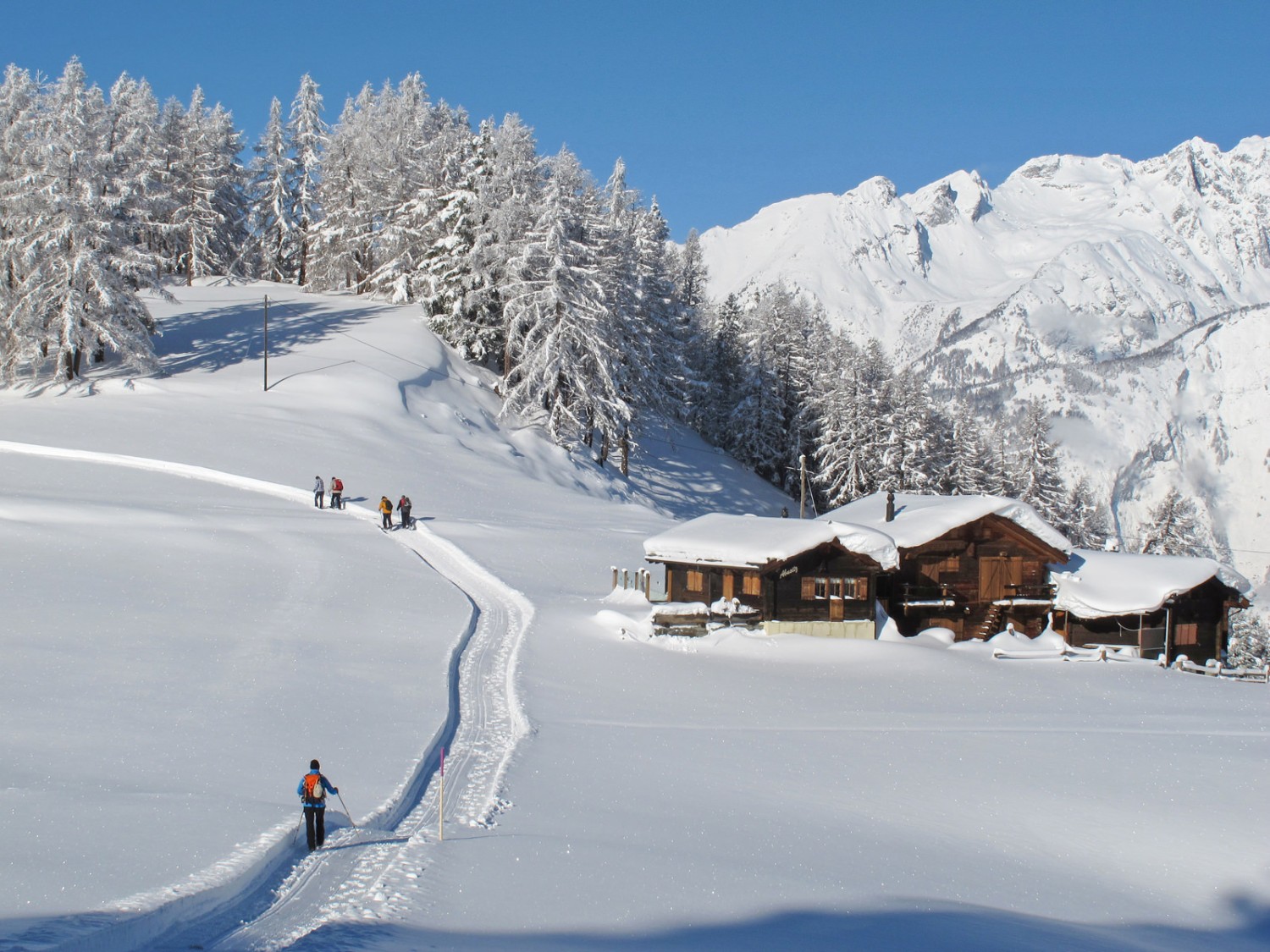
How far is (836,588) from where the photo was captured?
31.7m

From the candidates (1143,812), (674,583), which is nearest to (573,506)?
(674,583)

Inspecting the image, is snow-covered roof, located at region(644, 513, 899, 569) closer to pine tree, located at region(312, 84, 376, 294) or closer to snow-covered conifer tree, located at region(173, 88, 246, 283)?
pine tree, located at region(312, 84, 376, 294)

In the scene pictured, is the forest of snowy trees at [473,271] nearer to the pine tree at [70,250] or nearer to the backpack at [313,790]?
the pine tree at [70,250]

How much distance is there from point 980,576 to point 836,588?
26.7 ft

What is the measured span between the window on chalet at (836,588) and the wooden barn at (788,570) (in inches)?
1.1

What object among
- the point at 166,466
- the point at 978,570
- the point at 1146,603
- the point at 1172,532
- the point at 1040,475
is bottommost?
the point at 1146,603

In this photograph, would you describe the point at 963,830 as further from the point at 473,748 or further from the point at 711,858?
the point at 473,748

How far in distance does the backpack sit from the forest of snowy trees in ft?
137

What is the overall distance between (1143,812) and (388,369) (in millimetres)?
45967

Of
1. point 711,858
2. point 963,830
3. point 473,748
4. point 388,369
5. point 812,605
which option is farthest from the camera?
point 388,369

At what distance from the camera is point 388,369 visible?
5494 centimetres

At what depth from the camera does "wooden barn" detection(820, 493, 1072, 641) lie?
1406 inches

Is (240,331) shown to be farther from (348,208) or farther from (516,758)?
(516,758)

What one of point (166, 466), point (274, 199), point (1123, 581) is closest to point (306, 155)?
point (274, 199)
